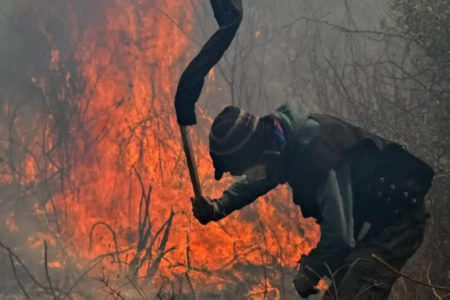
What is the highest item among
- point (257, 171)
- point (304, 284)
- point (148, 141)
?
point (148, 141)

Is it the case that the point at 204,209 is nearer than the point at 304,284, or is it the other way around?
the point at 304,284

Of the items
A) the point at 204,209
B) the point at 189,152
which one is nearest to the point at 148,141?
the point at 204,209

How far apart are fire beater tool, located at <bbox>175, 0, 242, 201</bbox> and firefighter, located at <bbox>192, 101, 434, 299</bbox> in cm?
17

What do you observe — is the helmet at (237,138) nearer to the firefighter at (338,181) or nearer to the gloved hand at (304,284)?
the firefighter at (338,181)

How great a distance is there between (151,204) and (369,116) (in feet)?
12.0

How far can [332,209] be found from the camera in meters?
2.21

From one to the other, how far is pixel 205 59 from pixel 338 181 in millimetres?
962

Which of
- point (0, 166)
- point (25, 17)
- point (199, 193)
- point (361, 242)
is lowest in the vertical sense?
point (361, 242)

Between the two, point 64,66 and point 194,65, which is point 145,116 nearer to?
point 64,66

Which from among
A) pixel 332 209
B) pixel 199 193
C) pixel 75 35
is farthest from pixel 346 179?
pixel 75 35

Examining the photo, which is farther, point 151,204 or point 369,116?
point 151,204

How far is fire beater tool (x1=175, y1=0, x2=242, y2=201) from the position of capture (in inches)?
83.4

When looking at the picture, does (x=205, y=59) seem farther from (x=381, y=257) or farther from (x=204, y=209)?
(x=381, y=257)

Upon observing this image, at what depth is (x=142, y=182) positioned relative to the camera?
6.66 metres
